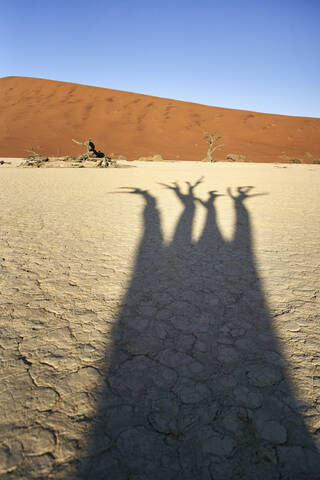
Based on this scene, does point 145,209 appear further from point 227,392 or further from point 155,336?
point 227,392

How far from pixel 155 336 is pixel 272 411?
81 cm

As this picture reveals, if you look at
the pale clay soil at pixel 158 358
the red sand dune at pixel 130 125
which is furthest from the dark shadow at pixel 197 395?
the red sand dune at pixel 130 125

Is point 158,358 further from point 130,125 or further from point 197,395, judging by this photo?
point 130,125

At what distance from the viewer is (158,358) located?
5.51ft

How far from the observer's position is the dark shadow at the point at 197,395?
3.62ft

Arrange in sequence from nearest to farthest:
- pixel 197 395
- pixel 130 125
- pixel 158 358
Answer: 1. pixel 197 395
2. pixel 158 358
3. pixel 130 125

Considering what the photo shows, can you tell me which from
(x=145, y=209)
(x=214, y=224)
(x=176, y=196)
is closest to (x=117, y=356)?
(x=214, y=224)

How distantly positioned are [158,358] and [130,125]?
138ft

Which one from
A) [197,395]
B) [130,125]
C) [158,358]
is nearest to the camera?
[197,395]

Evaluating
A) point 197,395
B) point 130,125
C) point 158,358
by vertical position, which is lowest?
point 197,395

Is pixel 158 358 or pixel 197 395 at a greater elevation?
pixel 158 358

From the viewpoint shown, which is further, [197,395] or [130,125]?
[130,125]

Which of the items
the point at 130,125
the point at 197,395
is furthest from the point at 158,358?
the point at 130,125

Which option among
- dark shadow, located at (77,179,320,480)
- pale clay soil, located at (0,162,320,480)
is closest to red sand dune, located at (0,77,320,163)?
pale clay soil, located at (0,162,320,480)
